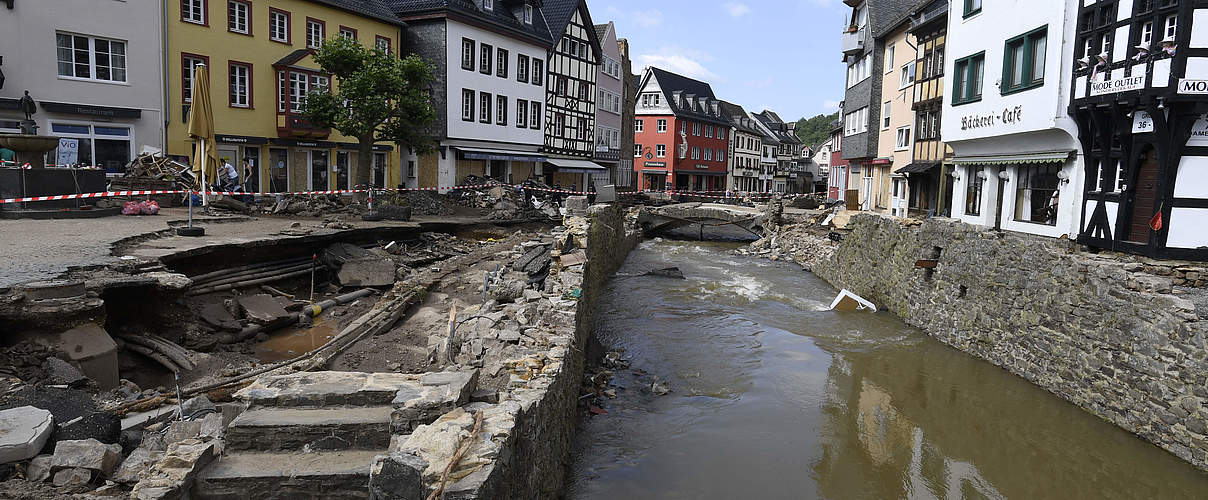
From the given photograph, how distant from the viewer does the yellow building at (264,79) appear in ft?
80.0

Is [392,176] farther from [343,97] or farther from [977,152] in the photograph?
[977,152]

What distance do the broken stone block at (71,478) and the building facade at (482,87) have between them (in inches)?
1092

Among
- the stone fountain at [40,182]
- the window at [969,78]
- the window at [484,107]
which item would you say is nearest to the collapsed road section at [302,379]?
the stone fountain at [40,182]

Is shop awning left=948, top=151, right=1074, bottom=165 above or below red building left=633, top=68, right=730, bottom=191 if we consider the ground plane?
below

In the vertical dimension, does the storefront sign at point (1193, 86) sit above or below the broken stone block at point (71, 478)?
above

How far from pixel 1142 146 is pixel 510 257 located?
13.7 m

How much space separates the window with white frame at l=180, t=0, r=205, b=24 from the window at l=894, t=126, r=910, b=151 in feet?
89.9

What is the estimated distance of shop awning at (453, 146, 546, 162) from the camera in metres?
34.7

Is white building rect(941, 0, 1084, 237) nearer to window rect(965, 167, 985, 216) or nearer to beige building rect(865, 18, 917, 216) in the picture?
window rect(965, 167, 985, 216)

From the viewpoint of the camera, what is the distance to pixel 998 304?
1623 cm

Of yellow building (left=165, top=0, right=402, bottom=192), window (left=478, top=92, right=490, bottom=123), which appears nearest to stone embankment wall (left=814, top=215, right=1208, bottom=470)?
window (left=478, top=92, right=490, bottom=123)

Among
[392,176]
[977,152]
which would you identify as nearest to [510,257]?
[977,152]

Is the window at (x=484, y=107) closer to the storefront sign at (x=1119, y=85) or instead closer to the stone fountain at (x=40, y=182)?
the stone fountain at (x=40, y=182)

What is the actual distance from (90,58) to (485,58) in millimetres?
17236
